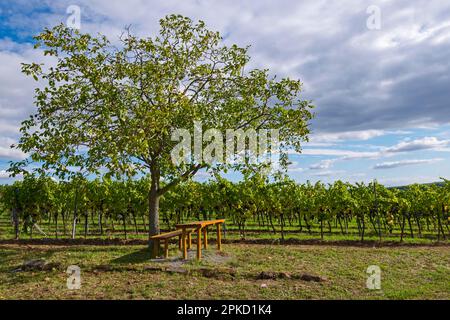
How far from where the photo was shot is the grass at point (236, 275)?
25.2 feet

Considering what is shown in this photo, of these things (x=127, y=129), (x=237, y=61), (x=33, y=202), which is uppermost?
(x=237, y=61)

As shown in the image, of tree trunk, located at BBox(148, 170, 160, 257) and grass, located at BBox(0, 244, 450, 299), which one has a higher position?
tree trunk, located at BBox(148, 170, 160, 257)

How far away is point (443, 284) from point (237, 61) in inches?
314

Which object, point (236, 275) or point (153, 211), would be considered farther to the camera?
point (153, 211)

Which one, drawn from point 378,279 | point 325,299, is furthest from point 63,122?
point 378,279

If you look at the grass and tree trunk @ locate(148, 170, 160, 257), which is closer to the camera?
the grass

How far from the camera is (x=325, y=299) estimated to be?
24.1ft

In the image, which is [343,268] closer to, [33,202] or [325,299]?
[325,299]

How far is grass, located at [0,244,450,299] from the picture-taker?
25.2 ft

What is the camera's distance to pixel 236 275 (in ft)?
28.9

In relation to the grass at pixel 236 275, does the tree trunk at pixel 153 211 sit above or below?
above

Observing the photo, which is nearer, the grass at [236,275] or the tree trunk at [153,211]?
the grass at [236,275]

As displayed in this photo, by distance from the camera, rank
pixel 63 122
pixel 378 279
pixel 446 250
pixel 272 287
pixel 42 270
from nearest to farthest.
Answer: pixel 272 287 < pixel 378 279 < pixel 42 270 < pixel 63 122 < pixel 446 250

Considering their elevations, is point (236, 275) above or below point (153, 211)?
below
